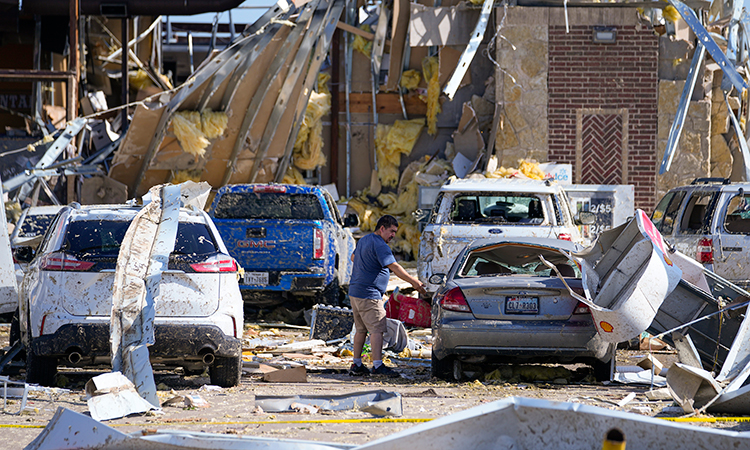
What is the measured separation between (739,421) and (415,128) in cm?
1523

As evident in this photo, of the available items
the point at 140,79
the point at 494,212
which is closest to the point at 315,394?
the point at 494,212

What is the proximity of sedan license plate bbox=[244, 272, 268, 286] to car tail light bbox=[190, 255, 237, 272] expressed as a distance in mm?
4574

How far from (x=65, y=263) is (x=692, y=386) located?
5129 mm

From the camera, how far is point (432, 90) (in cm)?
2080

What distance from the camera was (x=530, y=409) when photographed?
473 cm

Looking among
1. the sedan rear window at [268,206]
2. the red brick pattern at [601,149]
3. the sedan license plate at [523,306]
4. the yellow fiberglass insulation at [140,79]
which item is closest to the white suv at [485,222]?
the sedan rear window at [268,206]

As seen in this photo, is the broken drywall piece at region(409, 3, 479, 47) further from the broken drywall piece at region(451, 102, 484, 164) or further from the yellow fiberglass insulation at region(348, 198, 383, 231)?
the yellow fiberglass insulation at region(348, 198, 383, 231)

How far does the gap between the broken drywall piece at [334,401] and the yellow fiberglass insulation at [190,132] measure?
11428 mm

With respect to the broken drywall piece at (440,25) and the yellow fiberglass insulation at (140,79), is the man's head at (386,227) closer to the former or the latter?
the broken drywall piece at (440,25)

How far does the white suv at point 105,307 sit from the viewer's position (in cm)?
747

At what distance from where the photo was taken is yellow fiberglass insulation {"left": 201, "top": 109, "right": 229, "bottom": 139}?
59.8 ft

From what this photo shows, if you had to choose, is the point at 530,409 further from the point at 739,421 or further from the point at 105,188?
the point at 105,188

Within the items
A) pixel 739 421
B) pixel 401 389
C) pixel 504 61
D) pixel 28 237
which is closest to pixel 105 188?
pixel 28 237

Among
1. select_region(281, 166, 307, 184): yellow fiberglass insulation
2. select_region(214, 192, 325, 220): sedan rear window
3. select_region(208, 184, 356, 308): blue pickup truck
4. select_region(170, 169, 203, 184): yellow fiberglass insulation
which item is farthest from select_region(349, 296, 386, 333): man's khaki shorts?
select_region(281, 166, 307, 184): yellow fiberglass insulation
